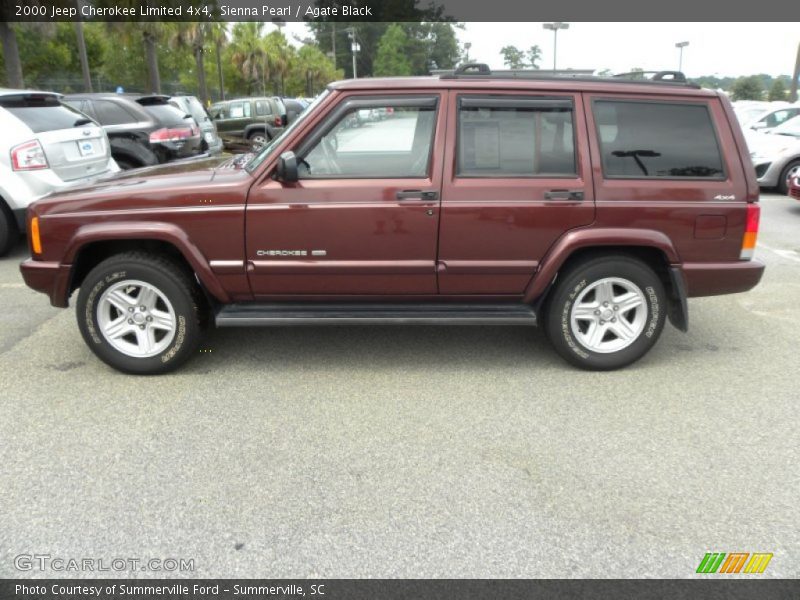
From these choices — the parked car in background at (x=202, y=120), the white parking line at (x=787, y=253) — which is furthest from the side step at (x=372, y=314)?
the parked car in background at (x=202, y=120)

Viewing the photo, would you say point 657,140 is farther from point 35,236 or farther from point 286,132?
point 35,236

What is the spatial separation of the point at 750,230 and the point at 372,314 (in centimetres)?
244

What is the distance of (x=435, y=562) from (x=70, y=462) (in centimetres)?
190

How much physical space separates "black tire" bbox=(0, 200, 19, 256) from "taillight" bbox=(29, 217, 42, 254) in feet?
10.8

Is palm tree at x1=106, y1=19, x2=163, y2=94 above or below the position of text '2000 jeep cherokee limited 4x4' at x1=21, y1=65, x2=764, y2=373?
above

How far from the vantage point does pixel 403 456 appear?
10.8 feet

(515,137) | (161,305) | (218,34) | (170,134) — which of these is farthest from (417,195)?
(218,34)

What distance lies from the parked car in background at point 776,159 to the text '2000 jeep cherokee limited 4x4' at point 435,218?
8.49 metres

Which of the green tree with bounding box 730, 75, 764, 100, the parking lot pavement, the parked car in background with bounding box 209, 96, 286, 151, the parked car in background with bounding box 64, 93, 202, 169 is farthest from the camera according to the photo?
the green tree with bounding box 730, 75, 764, 100

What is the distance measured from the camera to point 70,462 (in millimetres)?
3219

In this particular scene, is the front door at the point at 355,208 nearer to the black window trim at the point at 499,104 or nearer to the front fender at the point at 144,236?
the black window trim at the point at 499,104

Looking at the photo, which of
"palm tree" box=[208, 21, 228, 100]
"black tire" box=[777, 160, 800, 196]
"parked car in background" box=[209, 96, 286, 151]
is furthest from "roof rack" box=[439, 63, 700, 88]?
"palm tree" box=[208, 21, 228, 100]

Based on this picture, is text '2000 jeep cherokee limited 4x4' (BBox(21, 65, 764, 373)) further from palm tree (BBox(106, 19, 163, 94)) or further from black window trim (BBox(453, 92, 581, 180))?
palm tree (BBox(106, 19, 163, 94))

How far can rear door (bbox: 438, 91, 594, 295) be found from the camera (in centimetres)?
401
